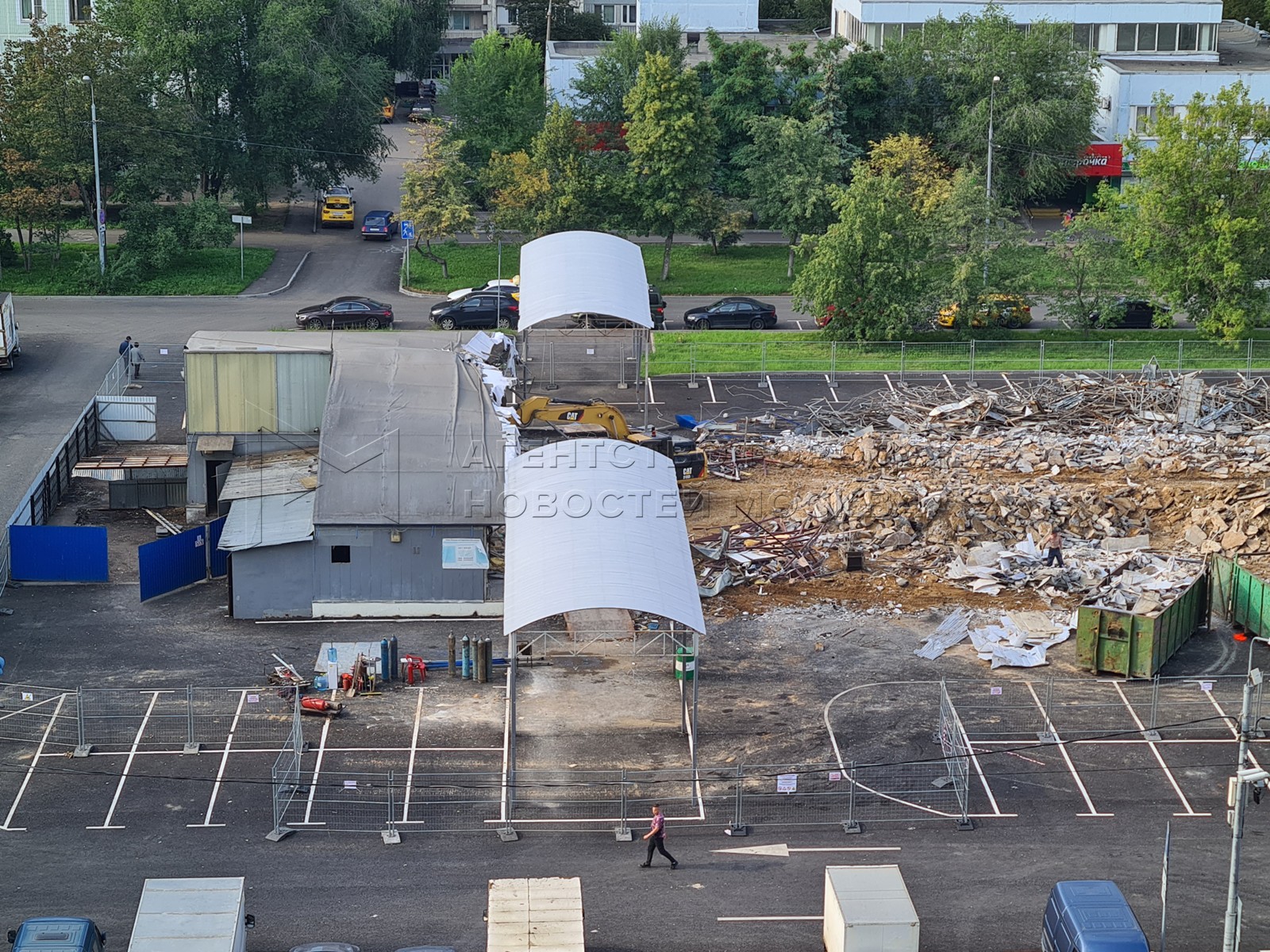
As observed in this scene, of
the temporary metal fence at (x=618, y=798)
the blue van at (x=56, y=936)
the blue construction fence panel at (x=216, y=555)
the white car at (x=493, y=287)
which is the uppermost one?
the white car at (x=493, y=287)

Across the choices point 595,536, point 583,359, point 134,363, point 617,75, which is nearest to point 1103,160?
point 617,75

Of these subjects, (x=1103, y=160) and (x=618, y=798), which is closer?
(x=618, y=798)

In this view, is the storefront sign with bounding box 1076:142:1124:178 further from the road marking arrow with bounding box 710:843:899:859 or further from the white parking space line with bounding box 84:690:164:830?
the white parking space line with bounding box 84:690:164:830

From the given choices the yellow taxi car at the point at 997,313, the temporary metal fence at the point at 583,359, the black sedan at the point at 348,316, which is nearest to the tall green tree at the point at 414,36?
the black sedan at the point at 348,316

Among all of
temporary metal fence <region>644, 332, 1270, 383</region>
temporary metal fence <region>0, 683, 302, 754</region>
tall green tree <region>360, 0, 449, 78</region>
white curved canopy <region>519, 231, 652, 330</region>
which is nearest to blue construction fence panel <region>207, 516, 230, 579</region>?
temporary metal fence <region>0, 683, 302, 754</region>

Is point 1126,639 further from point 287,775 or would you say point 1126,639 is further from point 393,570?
point 287,775

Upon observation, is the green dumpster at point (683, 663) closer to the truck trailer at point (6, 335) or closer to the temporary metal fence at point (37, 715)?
the temporary metal fence at point (37, 715)
